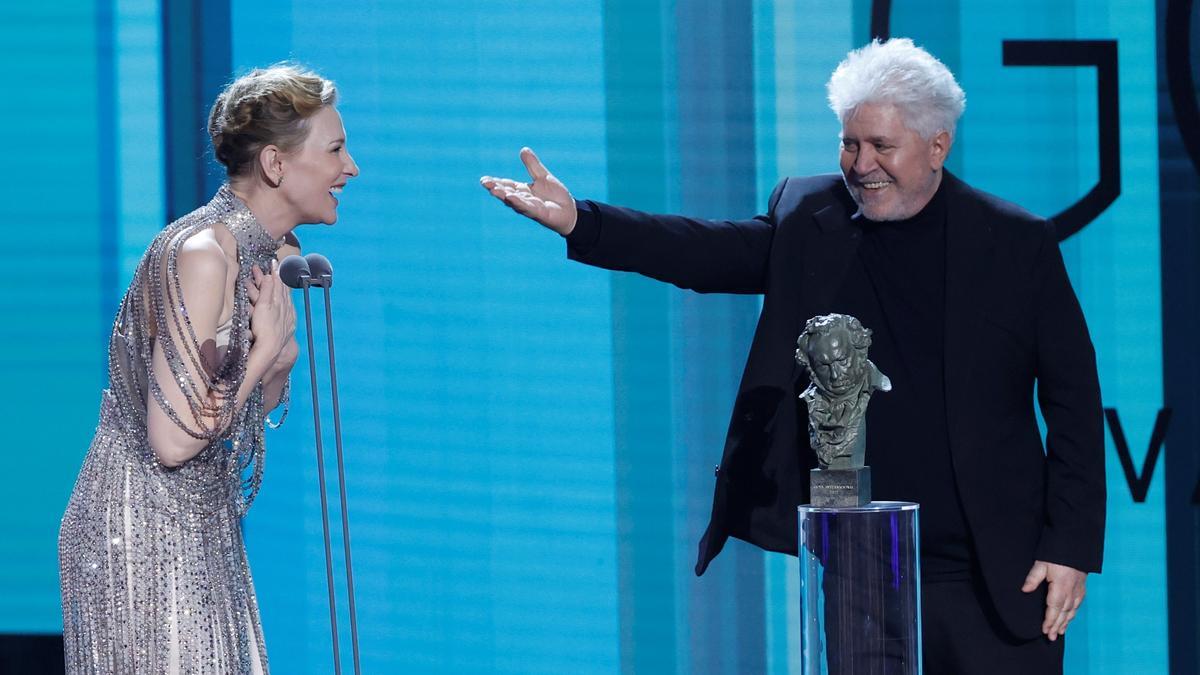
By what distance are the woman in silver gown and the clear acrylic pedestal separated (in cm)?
91

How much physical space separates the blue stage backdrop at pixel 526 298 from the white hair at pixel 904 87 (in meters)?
0.93

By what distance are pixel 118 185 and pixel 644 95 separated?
1337mm

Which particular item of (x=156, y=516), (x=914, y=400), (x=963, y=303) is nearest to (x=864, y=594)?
(x=914, y=400)

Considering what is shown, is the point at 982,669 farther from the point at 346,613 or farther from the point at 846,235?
the point at 346,613

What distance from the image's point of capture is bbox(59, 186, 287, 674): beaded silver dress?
2.22 metres

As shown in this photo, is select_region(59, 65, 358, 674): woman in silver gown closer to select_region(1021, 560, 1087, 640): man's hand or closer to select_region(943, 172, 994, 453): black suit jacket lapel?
select_region(943, 172, 994, 453): black suit jacket lapel

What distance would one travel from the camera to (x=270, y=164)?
7.86 feet

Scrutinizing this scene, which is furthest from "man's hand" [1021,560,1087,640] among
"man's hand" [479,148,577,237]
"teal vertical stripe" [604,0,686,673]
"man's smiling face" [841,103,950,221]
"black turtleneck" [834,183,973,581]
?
"teal vertical stripe" [604,0,686,673]

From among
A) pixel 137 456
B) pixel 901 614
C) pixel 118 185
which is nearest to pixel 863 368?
pixel 901 614

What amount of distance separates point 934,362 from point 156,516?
1.37m

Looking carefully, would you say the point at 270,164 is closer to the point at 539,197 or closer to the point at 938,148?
the point at 539,197

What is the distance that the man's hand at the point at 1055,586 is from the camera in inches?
101

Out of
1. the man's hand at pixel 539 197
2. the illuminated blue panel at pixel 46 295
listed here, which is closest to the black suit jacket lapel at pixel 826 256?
the man's hand at pixel 539 197

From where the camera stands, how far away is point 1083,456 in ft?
8.41
